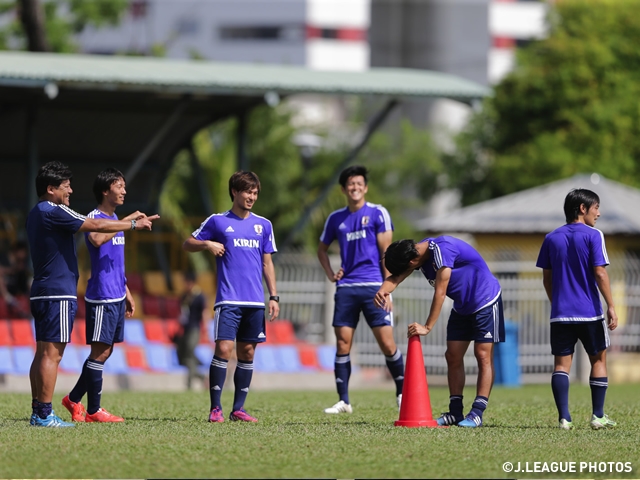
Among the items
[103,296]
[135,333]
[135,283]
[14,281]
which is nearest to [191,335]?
[135,333]

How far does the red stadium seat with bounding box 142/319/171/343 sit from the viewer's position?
864 inches

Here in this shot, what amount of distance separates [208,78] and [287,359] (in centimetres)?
497

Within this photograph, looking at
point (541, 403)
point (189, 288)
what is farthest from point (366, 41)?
point (541, 403)

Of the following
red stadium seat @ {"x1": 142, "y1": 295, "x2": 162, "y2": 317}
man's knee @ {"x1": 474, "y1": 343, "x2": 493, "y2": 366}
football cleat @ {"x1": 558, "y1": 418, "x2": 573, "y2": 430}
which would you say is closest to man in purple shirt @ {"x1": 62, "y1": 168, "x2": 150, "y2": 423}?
man's knee @ {"x1": 474, "y1": 343, "x2": 493, "y2": 366}

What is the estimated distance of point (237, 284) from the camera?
10.3m

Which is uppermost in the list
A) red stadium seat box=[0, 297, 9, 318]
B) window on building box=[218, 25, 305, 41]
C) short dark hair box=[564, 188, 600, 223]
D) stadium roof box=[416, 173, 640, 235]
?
window on building box=[218, 25, 305, 41]

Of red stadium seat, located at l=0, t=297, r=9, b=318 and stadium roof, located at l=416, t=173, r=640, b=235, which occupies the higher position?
stadium roof, located at l=416, t=173, r=640, b=235

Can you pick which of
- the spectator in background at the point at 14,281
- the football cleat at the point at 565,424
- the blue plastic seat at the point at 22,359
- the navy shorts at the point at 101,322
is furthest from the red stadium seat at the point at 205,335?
the football cleat at the point at 565,424

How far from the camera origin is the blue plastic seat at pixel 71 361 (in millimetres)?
19453

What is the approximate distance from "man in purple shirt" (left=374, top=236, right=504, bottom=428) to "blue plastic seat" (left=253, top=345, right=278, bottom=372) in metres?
11.4

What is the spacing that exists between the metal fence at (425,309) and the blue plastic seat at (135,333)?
3.05 metres

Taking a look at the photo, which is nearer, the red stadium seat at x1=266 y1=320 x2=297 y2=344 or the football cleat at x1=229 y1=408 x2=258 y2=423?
the football cleat at x1=229 y1=408 x2=258 y2=423

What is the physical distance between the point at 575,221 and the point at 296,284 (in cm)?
1389

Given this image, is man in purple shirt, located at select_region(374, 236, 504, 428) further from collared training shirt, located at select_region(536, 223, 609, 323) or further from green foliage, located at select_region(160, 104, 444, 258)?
green foliage, located at select_region(160, 104, 444, 258)
